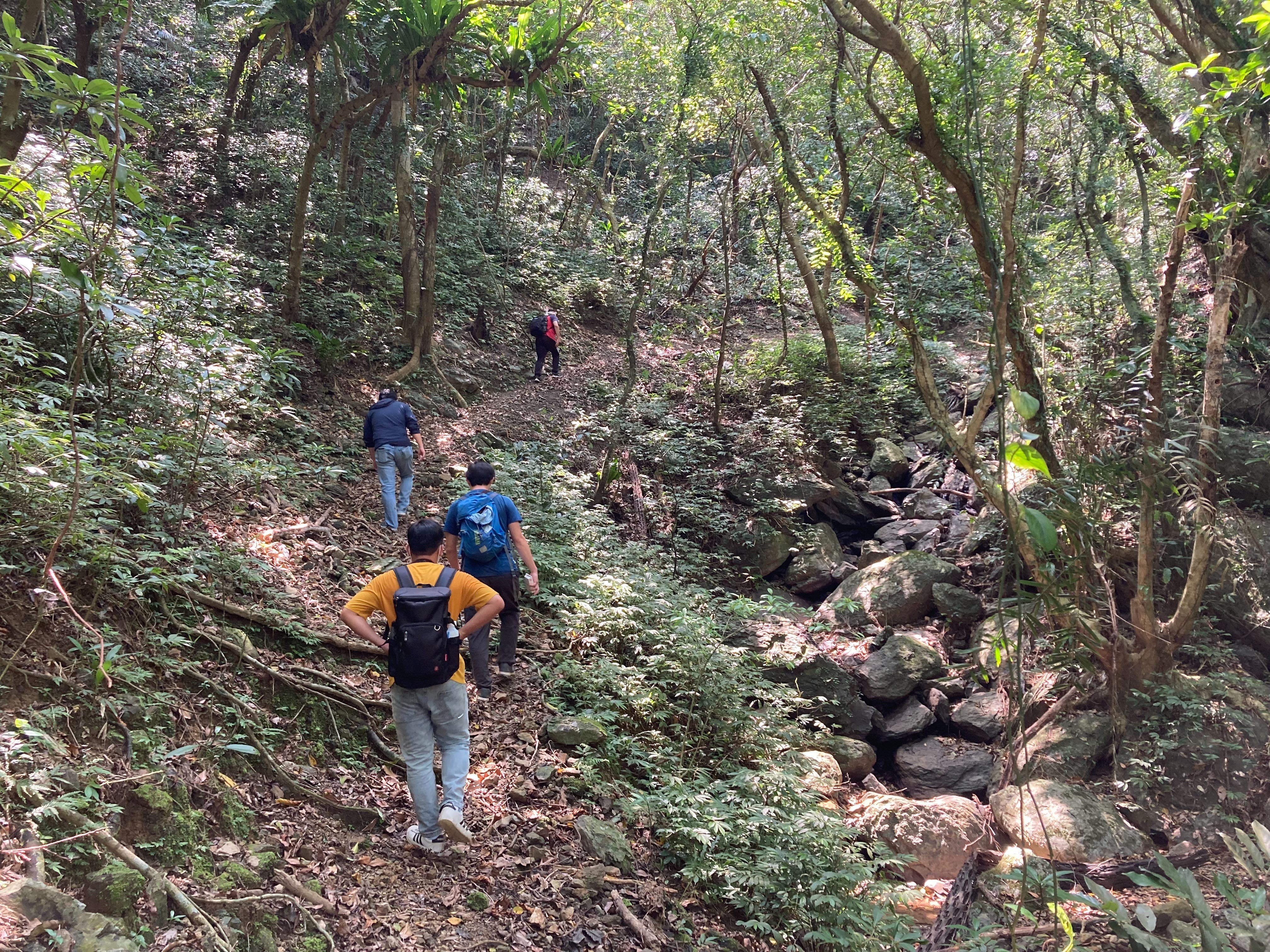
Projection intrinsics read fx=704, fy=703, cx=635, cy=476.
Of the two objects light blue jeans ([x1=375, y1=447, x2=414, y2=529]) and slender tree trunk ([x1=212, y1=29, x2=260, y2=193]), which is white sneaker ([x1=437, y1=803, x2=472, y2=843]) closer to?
light blue jeans ([x1=375, y1=447, x2=414, y2=529])

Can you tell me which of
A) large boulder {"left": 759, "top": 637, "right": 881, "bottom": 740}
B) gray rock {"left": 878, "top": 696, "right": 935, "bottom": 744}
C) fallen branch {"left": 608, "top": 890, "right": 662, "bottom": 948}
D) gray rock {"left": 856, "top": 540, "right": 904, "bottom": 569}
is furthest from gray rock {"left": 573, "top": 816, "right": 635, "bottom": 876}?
gray rock {"left": 856, "top": 540, "right": 904, "bottom": 569}

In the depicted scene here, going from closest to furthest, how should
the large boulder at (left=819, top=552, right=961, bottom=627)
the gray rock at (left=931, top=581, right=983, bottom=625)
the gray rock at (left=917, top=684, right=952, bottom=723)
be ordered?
the gray rock at (left=917, top=684, right=952, bottom=723) < the gray rock at (left=931, top=581, right=983, bottom=625) < the large boulder at (left=819, top=552, right=961, bottom=627)

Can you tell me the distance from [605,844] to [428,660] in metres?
1.96

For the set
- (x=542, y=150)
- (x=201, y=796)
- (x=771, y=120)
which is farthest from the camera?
(x=542, y=150)

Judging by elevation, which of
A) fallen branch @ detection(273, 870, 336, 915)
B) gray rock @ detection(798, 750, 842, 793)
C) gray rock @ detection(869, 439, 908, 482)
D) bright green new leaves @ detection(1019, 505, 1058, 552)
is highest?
bright green new leaves @ detection(1019, 505, 1058, 552)

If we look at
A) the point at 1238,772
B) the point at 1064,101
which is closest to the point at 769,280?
the point at 1064,101

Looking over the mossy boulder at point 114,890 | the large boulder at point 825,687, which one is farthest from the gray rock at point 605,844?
the large boulder at point 825,687

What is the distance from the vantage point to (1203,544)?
7016 millimetres

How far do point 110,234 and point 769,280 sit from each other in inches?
629

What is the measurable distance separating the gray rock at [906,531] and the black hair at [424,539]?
9913 millimetres

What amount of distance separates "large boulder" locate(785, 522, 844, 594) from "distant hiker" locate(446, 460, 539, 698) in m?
6.73

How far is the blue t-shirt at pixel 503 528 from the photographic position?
5500 mm

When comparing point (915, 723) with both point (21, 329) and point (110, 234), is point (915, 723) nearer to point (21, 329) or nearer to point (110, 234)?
point (110, 234)

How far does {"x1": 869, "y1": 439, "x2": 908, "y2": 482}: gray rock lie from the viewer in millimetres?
13773
